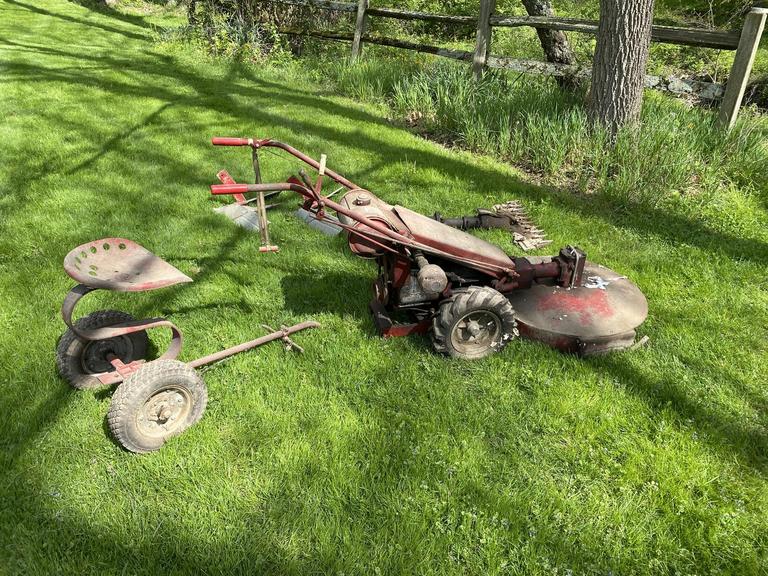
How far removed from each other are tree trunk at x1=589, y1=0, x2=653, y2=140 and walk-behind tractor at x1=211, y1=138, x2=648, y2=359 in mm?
2888

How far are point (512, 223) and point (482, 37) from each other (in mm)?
3982

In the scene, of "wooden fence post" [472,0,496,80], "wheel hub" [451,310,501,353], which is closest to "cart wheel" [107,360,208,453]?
"wheel hub" [451,310,501,353]

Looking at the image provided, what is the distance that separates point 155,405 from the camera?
2697 mm

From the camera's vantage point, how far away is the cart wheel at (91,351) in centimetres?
293

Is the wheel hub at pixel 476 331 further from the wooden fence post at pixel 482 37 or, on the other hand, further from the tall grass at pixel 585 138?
the wooden fence post at pixel 482 37

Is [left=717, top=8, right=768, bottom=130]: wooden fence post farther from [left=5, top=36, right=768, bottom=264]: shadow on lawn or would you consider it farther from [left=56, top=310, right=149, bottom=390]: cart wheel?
[left=56, top=310, right=149, bottom=390]: cart wheel

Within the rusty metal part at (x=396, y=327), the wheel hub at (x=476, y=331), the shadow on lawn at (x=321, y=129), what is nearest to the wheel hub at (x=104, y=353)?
the rusty metal part at (x=396, y=327)

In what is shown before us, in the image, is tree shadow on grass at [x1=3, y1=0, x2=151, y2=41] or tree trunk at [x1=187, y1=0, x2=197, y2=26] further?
tree shadow on grass at [x1=3, y1=0, x2=151, y2=41]

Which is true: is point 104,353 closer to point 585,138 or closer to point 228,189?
point 228,189

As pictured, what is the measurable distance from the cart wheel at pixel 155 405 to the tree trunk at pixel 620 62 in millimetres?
5217

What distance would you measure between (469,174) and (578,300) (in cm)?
283

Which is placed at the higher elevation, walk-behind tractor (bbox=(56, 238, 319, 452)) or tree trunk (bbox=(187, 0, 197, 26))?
tree trunk (bbox=(187, 0, 197, 26))

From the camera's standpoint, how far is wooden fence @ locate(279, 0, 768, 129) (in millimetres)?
5457

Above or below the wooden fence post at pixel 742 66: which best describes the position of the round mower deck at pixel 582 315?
below
